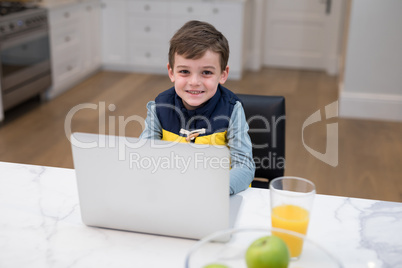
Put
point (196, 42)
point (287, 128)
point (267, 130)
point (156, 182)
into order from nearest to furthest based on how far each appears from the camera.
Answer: point (156, 182) → point (196, 42) → point (267, 130) → point (287, 128)

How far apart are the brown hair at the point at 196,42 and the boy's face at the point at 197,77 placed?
1cm

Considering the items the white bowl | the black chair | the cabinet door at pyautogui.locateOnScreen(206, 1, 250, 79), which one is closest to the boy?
the black chair

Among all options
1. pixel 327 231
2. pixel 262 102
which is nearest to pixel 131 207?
pixel 327 231

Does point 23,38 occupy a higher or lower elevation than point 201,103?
lower

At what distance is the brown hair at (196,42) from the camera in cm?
136

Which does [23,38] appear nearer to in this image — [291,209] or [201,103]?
[201,103]

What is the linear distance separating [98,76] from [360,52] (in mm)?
2689

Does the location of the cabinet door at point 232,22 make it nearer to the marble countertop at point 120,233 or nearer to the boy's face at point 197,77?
the boy's face at point 197,77

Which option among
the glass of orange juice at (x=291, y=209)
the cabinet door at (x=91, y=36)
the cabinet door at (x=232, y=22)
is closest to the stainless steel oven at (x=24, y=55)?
the cabinet door at (x=91, y=36)

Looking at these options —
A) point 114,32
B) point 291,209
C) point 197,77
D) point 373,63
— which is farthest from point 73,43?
point 291,209

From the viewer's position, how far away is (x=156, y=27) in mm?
5152

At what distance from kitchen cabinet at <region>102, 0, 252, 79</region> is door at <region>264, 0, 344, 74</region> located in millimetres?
398

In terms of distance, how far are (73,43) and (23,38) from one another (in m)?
0.90

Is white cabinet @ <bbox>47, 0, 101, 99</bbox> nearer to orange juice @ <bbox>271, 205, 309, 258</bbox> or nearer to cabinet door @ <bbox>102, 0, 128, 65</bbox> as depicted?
cabinet door @ <bbox>102, 0, 128, 65</bbox>
